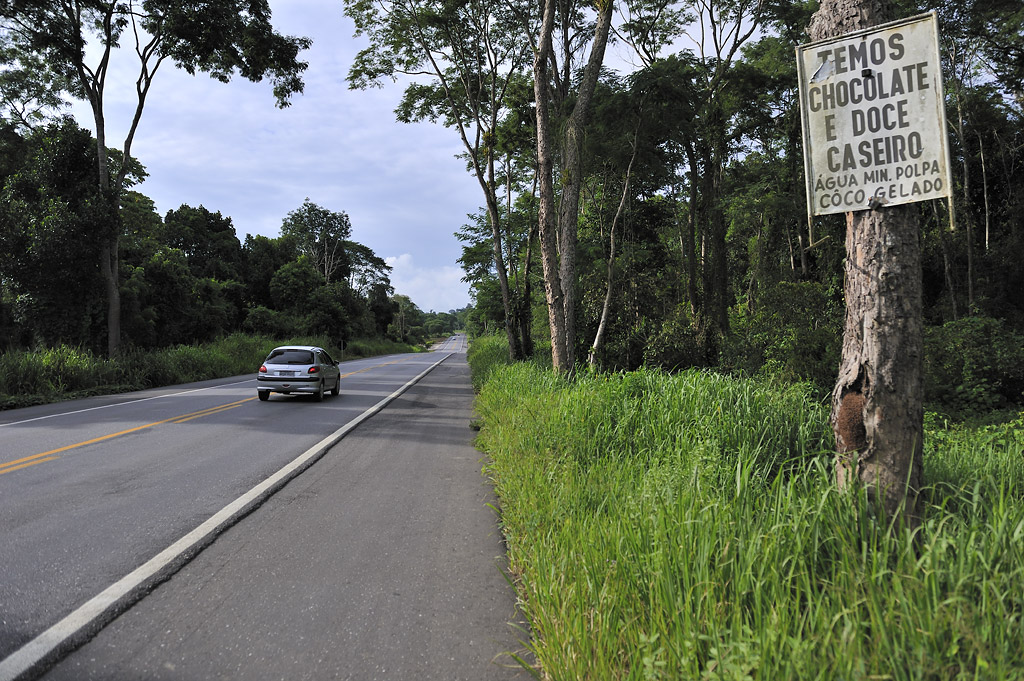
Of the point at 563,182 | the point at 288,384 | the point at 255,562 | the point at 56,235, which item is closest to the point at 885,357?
the point at 255,562

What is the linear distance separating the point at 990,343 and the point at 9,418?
24.4m

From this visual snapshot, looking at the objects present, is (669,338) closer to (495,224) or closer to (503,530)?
(495,224)

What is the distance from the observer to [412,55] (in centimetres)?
1872

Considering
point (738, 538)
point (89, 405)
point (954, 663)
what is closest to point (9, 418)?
point (89, 405)

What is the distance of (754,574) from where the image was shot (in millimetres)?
2543

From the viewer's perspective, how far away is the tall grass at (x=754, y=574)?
1.86 meters

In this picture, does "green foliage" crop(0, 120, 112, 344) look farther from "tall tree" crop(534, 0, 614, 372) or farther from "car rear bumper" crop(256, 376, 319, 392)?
"tall tree" crop(534, 0, 614, 372)

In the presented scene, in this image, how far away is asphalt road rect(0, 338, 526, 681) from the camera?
113 inches

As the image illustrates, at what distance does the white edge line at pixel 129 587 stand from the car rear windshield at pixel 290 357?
29.3 ft

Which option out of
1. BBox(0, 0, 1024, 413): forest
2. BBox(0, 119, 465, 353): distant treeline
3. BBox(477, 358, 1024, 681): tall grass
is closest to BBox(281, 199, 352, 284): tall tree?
BBox(0, 119, 465, 353): distant treeline

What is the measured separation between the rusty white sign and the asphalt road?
3140mm

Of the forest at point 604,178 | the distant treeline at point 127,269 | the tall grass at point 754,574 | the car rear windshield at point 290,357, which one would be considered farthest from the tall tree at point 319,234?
the tall grass at point 754,574

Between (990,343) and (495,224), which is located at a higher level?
(495,224)

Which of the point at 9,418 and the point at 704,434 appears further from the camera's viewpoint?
the point at 9,418
